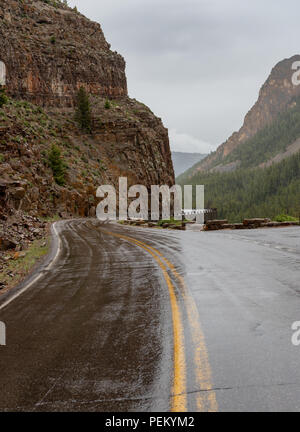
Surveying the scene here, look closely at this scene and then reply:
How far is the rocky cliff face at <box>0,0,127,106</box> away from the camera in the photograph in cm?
7612

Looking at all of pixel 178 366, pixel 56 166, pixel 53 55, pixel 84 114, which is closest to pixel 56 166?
pixel 56 166

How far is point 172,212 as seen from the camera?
8400 cm

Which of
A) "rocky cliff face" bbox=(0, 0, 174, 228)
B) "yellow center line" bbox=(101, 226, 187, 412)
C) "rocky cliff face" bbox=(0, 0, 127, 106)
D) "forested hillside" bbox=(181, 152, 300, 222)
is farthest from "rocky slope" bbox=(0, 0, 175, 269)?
"forested hillside" bbox=(181, 152, 300, 222)

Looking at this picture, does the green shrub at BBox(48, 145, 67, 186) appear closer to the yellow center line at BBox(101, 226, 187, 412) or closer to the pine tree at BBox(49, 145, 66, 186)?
the pine tree at BBox(49, 145, 66, 186)

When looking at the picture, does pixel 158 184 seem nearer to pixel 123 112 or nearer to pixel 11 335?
pixel 123 112

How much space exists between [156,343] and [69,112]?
3293 inches

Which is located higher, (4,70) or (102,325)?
Answer: (4,70)

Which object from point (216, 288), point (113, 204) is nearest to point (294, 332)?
point (216, 288)

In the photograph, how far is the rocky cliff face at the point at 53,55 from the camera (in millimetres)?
76125

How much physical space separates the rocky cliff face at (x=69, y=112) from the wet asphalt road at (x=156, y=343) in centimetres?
3899

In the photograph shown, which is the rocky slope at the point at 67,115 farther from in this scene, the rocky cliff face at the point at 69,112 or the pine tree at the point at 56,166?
the pine tree at the point at 56,166

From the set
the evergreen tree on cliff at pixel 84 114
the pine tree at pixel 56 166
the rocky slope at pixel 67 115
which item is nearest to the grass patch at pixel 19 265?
the rocky slope at pixel 67 115

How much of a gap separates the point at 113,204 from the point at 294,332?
61.1 metres

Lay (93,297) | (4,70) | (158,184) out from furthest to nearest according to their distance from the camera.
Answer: (158,184) < (4,70) < (93,297)
